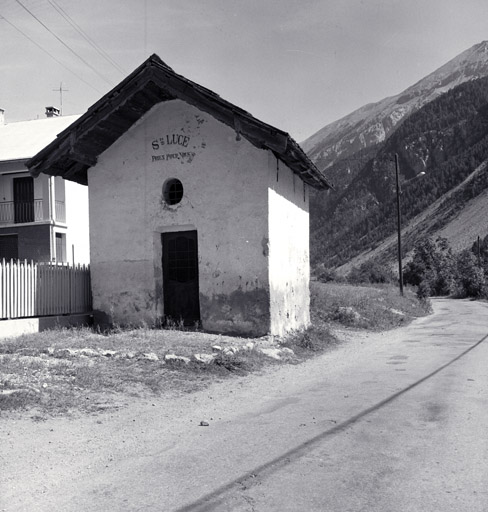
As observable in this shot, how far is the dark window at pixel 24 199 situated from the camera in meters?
30.3

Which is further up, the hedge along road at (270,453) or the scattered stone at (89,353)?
the scattered stone at (89,353)

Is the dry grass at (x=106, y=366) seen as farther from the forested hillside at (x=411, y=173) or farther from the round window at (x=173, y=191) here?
the forested hillside at (x=411, y=173)

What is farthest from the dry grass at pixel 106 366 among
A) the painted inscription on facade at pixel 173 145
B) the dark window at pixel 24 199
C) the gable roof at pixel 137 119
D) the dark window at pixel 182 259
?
the dark window at pixel 24 199

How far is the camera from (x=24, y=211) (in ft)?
99.9

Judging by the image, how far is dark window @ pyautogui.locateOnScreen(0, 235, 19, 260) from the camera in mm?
30719

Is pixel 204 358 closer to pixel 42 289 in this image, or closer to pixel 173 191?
pixel 173 191

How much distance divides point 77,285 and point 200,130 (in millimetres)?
5137

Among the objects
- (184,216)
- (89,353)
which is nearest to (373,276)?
(184,216)

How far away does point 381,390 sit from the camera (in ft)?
28.5

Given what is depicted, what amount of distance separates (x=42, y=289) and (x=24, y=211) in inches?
Result: 700

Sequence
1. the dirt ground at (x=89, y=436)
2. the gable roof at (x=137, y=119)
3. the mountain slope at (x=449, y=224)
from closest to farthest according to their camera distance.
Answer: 1. the dirt ground at (x=89, y=436)
2. the gable roof at (x=137, y=119)
3. the mountain slope at (x=449, y=224)

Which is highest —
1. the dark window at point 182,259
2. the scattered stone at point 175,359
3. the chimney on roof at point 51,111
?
the chimney on roof at point 51,111

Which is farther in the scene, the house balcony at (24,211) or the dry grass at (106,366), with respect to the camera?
the house balcony at (24,211)

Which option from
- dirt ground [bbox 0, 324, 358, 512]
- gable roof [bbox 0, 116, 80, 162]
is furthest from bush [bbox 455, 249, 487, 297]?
dirt ground [bbox 0, 324, 358, 512]
